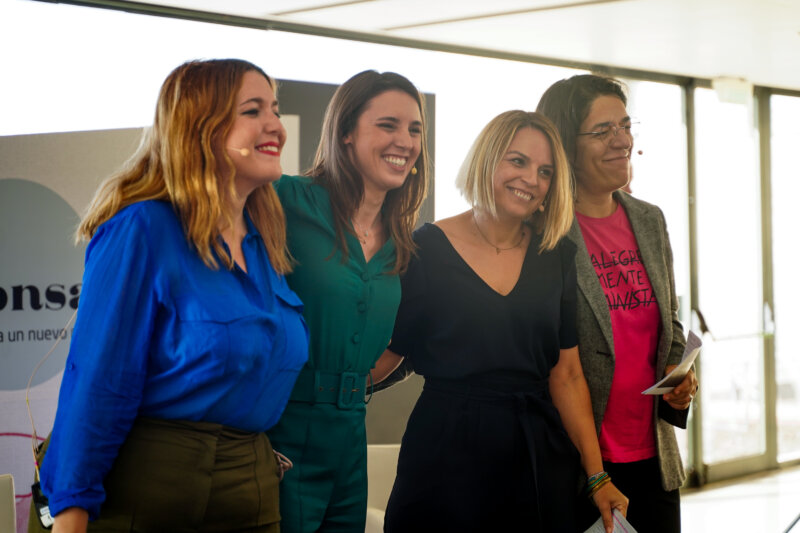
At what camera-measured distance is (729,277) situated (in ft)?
22.8

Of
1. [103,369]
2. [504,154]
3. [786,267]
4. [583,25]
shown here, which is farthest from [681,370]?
[786,267]

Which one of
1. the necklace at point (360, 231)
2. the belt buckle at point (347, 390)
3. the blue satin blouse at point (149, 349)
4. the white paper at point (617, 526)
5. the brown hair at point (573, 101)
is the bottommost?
the white paper at point (617, 526)

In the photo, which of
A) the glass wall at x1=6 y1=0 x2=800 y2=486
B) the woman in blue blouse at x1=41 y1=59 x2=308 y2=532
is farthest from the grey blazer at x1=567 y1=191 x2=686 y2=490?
the glass wall at x1=6 y1=0 x2=800 y2=486

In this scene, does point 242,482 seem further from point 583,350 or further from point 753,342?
point 753,342

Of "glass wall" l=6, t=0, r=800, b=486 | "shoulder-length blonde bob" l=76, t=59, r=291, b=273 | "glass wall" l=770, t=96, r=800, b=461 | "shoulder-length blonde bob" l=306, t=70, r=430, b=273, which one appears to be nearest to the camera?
"shoulder-length blonde bob" l=76, t=59, r=291, b=273

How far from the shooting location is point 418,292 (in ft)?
6.77

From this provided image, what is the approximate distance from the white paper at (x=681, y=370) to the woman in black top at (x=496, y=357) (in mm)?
205

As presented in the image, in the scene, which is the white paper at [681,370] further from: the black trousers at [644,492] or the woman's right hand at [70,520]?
the woman's right hand at [70,520]

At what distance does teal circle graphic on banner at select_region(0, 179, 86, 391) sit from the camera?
3529 mm

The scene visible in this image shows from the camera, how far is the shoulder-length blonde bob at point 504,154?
2125 mm

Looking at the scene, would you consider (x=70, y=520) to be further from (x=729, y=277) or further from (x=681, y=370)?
(x=729, y=277)

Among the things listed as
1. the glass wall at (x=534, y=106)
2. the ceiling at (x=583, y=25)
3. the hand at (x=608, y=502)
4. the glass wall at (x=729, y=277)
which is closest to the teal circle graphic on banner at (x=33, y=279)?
the glass wall at (x=534, y=106)

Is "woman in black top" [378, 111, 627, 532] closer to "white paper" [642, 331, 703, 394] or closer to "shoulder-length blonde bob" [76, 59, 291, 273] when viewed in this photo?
"white paper" [642, 331, 703, 394]

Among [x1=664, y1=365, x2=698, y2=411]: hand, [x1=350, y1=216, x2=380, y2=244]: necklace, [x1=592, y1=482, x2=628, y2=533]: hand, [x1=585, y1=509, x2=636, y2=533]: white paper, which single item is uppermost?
[x1=350, y1=216, x2=380, y2=244]: necklace
